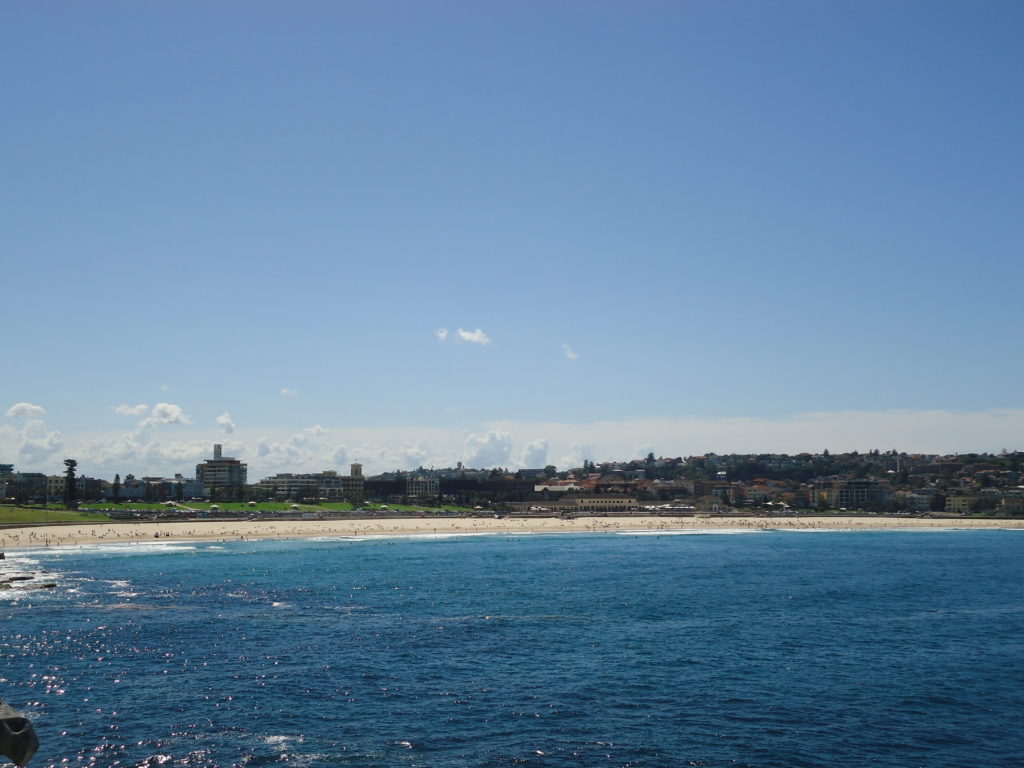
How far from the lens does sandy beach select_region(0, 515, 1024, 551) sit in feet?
398

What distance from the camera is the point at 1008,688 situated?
3612cm

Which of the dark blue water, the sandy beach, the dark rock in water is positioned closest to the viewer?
the dark rock in water

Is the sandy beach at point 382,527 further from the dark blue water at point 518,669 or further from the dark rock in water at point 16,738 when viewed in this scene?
the dark rock in water at point 16,738

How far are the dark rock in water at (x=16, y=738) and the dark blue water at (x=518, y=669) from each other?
15459mm

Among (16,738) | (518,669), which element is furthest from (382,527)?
(16,738)

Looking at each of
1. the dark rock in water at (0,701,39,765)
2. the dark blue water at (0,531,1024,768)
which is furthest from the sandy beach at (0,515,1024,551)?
the dark rock in water at (0,701,39,765)

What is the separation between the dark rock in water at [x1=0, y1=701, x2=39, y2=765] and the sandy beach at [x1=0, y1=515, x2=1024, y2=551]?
111 meters

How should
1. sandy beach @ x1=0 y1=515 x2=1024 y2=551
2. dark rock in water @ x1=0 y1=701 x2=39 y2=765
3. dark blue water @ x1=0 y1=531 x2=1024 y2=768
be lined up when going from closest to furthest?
dark rock in water @ x1=0 y1=701 x2=39 y2=765 → dark blue water @ x1=0 y1=531 x2=1024 y2=768 → sandy beach @ x1=0 y1=515 x2=1024 y2=551

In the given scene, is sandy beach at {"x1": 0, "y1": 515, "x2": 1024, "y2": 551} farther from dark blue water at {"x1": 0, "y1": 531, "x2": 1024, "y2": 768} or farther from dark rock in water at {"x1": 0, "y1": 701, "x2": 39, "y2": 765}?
dark rock in water at {"x1": 0, "y1": 701, "x2": 39, "y2": 765}

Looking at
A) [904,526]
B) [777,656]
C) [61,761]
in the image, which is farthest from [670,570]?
[904,526]

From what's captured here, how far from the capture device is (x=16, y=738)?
12.3 m

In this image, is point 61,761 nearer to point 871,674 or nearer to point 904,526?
point 871,674

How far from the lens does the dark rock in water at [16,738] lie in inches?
479

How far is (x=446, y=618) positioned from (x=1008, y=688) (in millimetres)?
32262
